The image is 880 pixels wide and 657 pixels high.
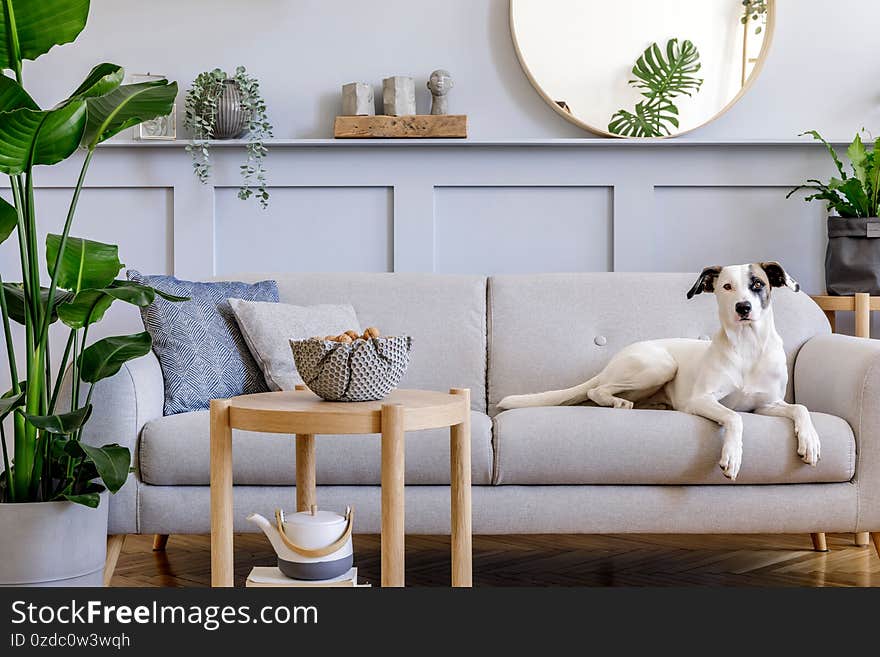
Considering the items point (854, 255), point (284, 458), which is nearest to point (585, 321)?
point (854, 255)

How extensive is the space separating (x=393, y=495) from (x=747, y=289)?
118 centimetres

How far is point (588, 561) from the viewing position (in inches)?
108

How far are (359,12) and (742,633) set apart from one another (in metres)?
2.62

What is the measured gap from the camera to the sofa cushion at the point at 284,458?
228 cm

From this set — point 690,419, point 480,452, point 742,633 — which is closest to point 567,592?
point 742,633

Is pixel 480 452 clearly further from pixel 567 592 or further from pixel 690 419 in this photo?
pixel 567 592

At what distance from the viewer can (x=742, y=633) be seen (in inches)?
57.4

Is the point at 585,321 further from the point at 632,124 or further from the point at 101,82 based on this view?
the point at 101,82

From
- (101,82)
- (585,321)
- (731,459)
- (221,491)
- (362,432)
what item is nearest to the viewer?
(362,432)

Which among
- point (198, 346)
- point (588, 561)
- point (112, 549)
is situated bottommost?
point (588, 561)

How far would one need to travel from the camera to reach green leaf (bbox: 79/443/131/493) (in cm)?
192

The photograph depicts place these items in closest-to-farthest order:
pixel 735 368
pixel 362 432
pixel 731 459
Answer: pixel 362 432
pixel 731 459
pixel 735 368

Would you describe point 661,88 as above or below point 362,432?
above

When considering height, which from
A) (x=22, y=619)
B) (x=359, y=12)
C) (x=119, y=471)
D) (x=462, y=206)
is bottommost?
(x=22, y=619)
